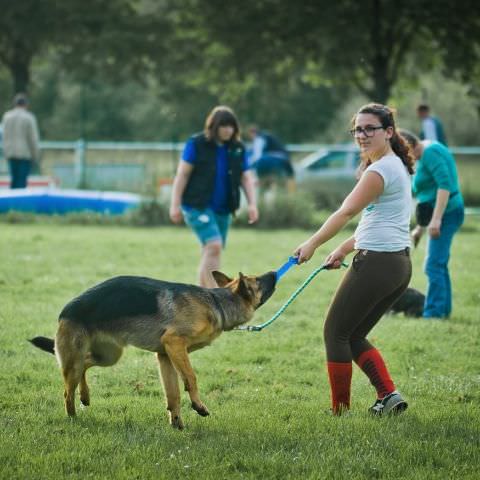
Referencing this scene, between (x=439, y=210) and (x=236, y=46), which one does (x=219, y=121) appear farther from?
(x=236, y=46)

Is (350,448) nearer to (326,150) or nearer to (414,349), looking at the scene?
(414,349)

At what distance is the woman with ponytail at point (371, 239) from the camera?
222 inches

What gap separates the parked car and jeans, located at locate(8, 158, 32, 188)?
6378 millimetres

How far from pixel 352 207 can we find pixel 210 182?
4066mm

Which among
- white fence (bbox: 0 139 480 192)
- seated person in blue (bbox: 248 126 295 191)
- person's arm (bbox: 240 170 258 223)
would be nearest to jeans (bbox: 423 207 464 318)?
person's arm (bbox: 240 170 258 223)

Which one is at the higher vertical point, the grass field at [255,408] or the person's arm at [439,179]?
the person's arm at [439,179]

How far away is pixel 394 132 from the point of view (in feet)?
19.4

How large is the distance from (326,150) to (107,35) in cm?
788

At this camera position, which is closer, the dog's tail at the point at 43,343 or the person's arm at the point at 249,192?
the dog's tail at the point at 43,343

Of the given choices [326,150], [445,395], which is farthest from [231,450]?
[326,150]

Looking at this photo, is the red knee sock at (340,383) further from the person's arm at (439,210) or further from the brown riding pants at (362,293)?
the person's arm at (439,210)

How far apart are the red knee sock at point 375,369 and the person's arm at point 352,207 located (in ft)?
2.84

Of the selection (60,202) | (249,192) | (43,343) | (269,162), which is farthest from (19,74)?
(43,343)

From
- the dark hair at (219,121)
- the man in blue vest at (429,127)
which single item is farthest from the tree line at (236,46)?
the dark hair at (219,121)
